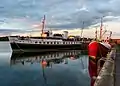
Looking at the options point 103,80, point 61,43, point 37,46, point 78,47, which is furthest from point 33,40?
point 103,80

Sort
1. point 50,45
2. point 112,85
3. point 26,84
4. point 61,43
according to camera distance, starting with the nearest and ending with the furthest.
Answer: point 112,85 → point 26,84 → point 50,45 → point 61,43

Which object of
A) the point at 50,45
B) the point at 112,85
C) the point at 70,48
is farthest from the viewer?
the point at 70,48

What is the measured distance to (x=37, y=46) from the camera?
76.8 meters

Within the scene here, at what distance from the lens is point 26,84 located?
19.1 meters

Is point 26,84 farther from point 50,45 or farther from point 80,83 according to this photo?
point 50,45

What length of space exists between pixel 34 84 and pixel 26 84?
56 centimetres

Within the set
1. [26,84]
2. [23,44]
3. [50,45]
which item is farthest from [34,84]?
[50,45]

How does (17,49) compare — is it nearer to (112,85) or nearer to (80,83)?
(80,83)

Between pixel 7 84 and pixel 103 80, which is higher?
pixel 103 80

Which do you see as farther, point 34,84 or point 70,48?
point 70,48

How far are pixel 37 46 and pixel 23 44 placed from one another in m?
4.35

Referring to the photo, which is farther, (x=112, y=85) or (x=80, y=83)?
(x=80, y=83)

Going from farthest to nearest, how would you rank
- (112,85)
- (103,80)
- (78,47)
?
(78,47), (103,80), (112,85)

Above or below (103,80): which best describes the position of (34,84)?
below
